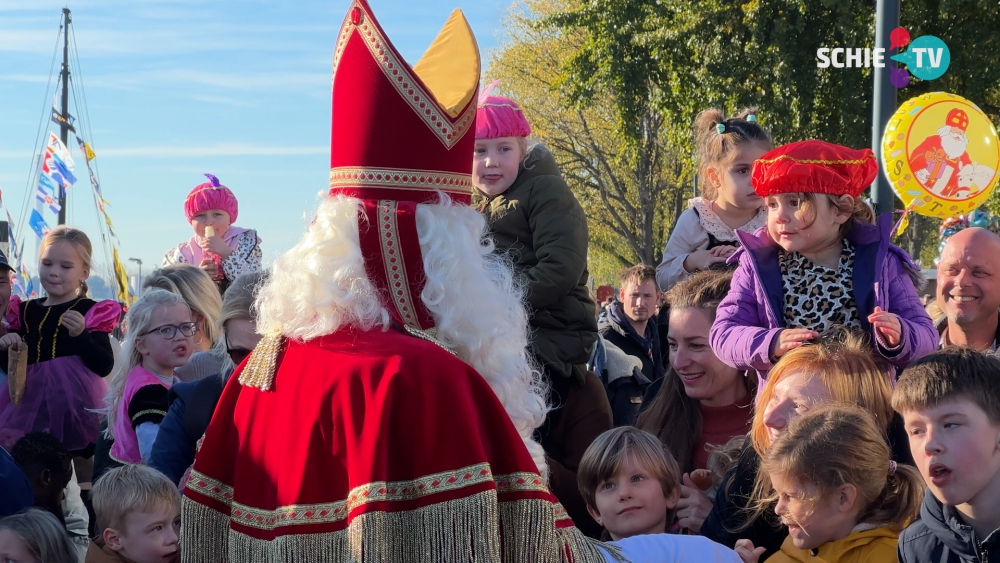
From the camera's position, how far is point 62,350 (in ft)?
20.2

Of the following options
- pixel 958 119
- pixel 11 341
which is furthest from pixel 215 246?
pixel 958 119

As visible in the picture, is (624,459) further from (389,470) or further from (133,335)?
(133,335)

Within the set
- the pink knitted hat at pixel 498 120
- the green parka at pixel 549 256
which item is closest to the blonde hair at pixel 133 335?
the green parka at pixel 549 256

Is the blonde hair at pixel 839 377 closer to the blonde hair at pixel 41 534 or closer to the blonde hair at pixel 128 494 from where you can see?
the blonde hair at pixel 128 494

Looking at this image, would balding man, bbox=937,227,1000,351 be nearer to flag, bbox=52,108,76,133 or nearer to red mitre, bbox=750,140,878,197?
red mitre, bbox=750,140,878,197

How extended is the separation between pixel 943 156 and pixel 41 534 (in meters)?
5.46

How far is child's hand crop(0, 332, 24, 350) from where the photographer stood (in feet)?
19.5

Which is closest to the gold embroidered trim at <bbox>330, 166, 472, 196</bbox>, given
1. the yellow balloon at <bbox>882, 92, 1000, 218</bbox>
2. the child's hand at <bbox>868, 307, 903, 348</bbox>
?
the child's hand at <bbox>868, 307, 903, 348</bbox>

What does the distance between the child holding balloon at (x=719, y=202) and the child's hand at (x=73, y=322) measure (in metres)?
3.41

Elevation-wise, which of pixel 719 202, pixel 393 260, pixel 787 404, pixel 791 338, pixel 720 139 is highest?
pixel 720 139

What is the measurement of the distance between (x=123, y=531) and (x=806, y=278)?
2.81 meters

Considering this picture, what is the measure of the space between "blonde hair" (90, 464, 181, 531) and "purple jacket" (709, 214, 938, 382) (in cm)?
223

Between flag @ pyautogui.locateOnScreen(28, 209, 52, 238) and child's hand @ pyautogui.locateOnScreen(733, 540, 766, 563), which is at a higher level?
flag @ pyautogui.locateOnScreen(28, 209, 52, 238)

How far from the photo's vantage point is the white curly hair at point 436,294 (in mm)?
2656
